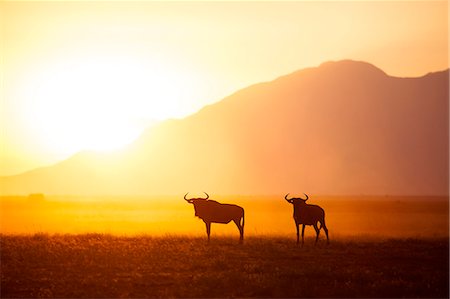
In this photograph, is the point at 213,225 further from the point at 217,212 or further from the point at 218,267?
the point at 218,267

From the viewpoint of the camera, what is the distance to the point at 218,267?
24391 millimetres

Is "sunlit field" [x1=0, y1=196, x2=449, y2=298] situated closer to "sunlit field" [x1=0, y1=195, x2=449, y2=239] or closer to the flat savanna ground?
the flat savanna ground

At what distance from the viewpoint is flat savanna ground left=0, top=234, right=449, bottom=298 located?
68.3 ft

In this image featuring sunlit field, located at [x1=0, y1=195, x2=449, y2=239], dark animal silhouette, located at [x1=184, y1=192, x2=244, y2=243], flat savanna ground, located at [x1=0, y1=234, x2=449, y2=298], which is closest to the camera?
flat savanna ground, located at [x1=0, y1=234, x2=449, y2=298]

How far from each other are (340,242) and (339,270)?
836cm

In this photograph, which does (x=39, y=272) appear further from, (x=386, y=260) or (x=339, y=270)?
(x=386, y=260)

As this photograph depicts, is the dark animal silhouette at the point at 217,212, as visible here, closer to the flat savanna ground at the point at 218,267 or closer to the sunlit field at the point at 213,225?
the flat savanna ground at the point at 218,267

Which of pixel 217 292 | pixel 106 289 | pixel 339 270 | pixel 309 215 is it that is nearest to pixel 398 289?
pixel 339 270

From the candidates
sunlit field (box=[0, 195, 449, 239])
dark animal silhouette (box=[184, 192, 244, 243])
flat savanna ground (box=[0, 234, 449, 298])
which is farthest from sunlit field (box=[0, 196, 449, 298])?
sunlit field (box=[0, 195, 449, 239])

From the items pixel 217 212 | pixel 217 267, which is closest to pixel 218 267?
pixel 217 267

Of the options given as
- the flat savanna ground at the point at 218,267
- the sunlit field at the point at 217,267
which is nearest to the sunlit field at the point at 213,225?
the sunlit field at the point at 217,267

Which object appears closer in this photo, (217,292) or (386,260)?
(217,292)

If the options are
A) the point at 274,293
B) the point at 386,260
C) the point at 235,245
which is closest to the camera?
the point at 274,293

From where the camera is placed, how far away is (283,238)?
3406 centimetres
